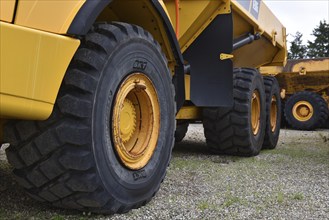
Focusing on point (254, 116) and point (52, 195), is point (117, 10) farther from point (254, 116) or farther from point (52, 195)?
point (254, 116)

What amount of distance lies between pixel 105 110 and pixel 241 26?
330 centimetres

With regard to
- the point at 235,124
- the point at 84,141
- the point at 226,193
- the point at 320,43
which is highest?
the point at 320,43

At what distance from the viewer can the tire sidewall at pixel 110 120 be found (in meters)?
2.28

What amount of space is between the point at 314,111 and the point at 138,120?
10213mm

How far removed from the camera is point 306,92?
1240cm

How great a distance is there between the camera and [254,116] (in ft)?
19.1

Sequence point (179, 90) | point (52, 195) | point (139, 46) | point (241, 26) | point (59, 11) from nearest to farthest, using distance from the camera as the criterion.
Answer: point (59, 11), point (52, 195), point (139, 46), point (179, 90), point (241, 26)

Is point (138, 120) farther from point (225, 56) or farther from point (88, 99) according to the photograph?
point (225, 56)

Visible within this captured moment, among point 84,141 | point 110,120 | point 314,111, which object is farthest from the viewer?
point 314,111

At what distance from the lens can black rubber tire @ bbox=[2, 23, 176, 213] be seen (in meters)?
2.15

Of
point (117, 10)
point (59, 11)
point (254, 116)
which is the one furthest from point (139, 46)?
point (254, 116)

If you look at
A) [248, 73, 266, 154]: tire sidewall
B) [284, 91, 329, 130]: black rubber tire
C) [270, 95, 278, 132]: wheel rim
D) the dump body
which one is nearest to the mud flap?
the dump body

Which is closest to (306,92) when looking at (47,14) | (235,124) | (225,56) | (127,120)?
(235,124)

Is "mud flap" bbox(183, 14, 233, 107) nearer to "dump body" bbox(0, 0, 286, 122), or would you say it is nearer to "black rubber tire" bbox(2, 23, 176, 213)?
"dump body" bbox(0, 0, 286, 122)
